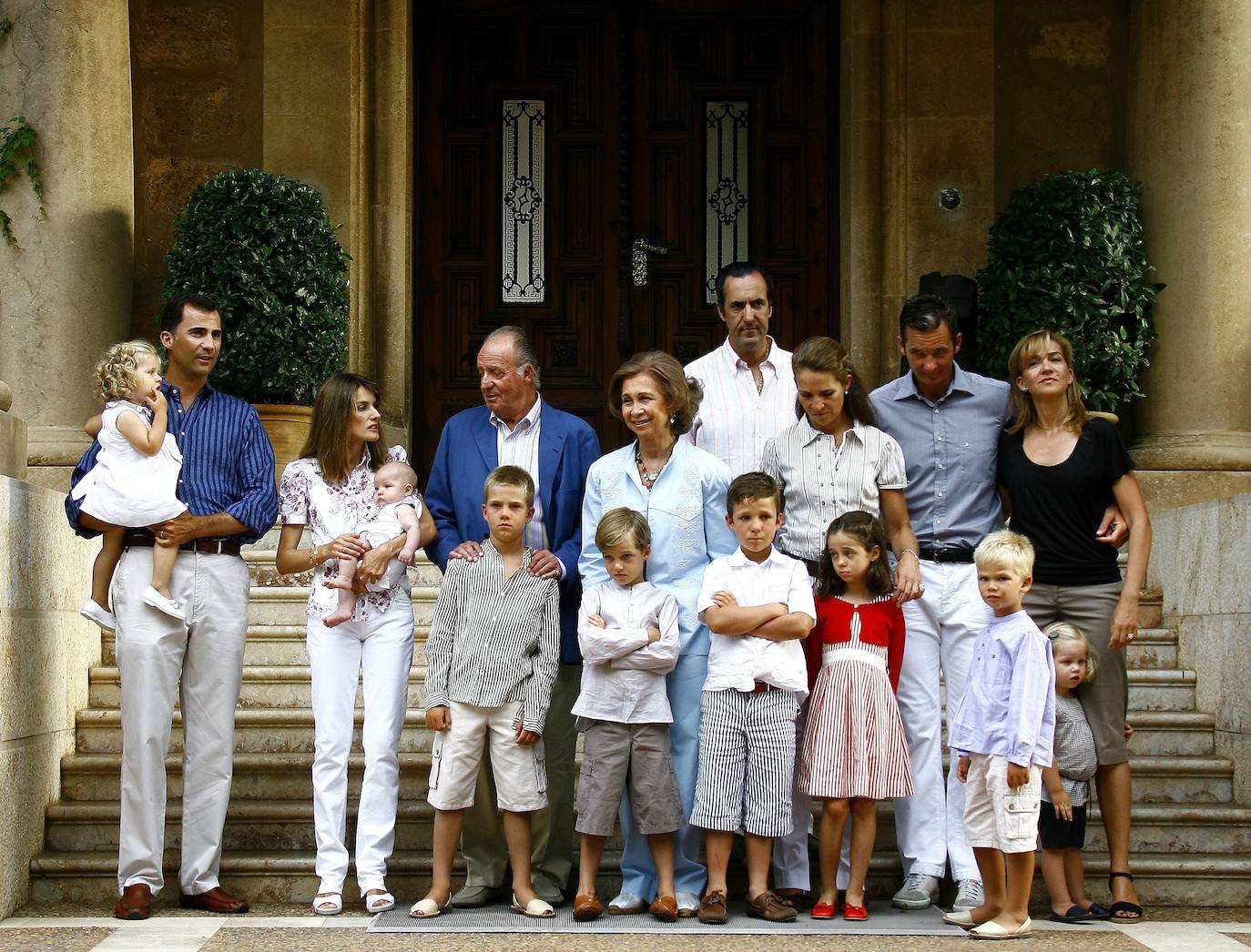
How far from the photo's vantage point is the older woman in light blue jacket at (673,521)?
5.66 metres

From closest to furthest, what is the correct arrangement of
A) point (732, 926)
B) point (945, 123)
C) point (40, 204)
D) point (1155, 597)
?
point (732, 926), point (1155, 597), point (40, 204), point (945, 123)

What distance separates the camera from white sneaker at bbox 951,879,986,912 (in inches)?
219

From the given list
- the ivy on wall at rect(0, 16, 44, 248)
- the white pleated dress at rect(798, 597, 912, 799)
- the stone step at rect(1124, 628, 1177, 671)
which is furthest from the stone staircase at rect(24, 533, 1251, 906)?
the ivy on wall at rect(0, 16, 44, 248)

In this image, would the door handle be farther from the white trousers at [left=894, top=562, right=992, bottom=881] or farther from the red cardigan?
the red cardigan

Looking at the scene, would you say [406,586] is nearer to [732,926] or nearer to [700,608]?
[700,608]

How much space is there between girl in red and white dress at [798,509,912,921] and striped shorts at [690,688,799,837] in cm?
12

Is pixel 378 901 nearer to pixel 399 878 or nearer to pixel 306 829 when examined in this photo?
pixel 399 878

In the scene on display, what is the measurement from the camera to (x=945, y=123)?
950 centimetres

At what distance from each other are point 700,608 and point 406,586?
41.8 inches

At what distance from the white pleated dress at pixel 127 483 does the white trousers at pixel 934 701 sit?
2.52 m

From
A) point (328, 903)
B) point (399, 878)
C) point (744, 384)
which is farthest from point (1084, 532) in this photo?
point (328, 903)

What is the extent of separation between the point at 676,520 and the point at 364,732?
127 cm

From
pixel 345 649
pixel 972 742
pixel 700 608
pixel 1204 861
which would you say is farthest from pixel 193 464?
pixel 1204 861

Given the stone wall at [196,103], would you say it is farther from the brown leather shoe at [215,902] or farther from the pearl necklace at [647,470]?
the brown leather shoe at [215,902]
